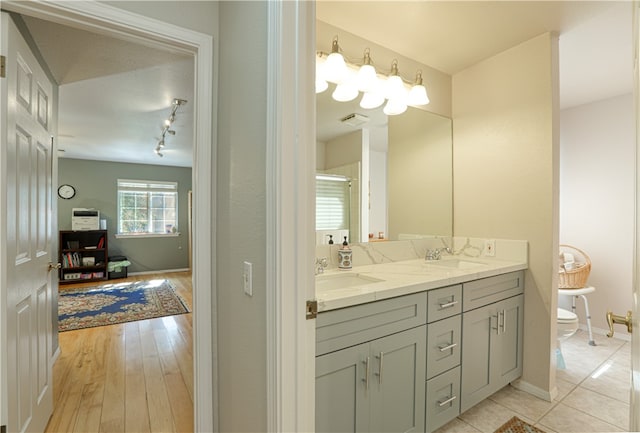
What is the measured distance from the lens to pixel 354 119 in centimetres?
211

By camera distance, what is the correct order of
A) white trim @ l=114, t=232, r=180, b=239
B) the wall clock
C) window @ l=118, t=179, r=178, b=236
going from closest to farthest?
A: 1. the wall clock
2. white trim @ l=114, t=232, r=180, b=239
3. window @ l=118, t=179, r=178, b=236

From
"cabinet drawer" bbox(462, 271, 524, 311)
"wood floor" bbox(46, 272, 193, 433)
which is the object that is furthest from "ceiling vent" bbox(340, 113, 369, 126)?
"wood floor" bbox(46, 272, 193, 433)

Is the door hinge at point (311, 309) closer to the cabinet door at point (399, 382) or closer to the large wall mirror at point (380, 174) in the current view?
the cabinet door at point (399, 382)

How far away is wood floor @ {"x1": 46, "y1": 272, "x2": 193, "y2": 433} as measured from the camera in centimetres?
184

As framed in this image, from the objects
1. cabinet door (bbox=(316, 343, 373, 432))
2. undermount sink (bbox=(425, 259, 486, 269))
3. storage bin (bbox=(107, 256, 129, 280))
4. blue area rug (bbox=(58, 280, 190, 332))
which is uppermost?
undermount sink (bbox=(425, 259, 486, 269))

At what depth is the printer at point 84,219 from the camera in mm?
5512

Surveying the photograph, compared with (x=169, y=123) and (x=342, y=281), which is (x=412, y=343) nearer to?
(x=342, y=281)

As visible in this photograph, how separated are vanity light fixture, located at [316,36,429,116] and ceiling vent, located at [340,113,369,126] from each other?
0.25ft

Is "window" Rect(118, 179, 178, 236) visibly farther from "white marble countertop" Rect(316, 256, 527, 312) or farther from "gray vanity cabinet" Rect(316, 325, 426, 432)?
"gray vanity cabinet" Rect(316, 325, 426, 432)

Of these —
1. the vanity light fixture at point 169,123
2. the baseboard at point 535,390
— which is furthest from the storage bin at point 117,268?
the baseboard at point 535,390

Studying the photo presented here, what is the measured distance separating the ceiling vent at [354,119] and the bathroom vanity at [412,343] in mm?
986

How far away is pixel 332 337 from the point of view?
A: 1192 mm

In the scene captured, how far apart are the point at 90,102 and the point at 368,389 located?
12.0ft

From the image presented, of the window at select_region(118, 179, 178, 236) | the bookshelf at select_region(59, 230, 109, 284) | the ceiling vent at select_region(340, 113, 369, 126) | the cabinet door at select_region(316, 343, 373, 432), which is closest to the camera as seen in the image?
the cabinet door at select_region(316, 343, 373, 432)
